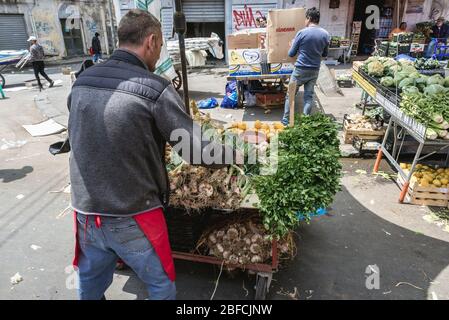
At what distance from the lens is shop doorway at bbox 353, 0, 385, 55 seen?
16000mm

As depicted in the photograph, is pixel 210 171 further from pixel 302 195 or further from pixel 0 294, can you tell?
pixel 0 294

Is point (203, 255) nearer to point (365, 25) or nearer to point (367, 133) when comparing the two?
point (367, 133)

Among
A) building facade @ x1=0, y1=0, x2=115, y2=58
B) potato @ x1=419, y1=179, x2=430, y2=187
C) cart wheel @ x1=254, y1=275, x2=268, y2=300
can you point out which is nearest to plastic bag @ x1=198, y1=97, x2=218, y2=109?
potato @ x1=419, y1=179, x2=430, y2=187

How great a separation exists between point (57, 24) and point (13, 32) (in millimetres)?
2454

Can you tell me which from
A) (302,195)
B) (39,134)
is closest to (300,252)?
(302,195)

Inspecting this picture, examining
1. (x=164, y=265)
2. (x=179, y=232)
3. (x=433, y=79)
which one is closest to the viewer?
(x=164, y=265)

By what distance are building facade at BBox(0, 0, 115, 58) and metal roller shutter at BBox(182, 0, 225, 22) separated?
20.1 ft

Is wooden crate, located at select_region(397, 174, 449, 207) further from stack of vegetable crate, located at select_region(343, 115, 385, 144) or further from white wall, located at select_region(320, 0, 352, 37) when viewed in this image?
white wall, located at select_region(320, 0, 352, 37)

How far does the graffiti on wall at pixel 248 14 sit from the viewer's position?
49.3 ft

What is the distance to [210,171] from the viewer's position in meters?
2.80

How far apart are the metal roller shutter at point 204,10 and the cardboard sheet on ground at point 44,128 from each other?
1045 cm

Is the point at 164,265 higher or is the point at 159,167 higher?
the point at 159,167

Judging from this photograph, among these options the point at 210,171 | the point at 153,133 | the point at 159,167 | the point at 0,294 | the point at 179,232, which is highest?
the point at 153,133
